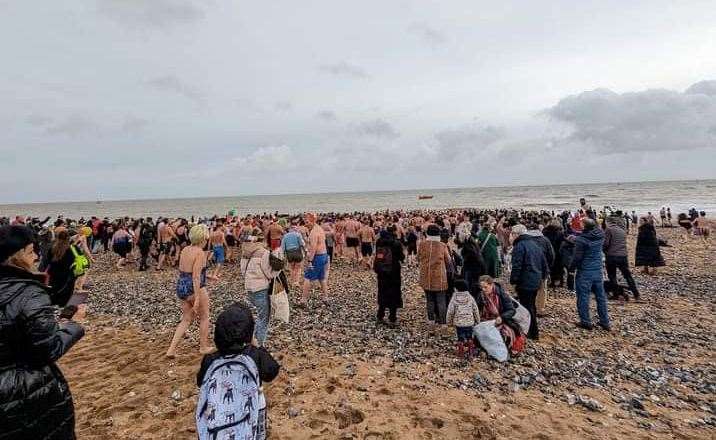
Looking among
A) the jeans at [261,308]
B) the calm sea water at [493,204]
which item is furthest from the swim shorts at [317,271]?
the calm sea water at [493,204]

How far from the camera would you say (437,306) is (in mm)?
7656

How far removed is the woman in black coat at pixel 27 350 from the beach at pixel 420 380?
2.21 m

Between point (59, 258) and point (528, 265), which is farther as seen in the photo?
point (528, 265)

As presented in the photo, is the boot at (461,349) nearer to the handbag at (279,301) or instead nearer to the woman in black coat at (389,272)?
the woman in black coat at (389,272)

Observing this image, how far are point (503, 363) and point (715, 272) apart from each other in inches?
505

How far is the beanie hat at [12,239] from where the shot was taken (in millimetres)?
2230

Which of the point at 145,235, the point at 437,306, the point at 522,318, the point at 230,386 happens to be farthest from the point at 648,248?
the point at 145,235

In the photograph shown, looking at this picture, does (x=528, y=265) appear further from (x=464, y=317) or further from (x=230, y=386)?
(x=230, y=386)

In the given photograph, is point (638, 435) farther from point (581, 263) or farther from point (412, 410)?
point (581, 263)

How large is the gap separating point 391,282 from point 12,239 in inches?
246

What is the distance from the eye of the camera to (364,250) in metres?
15.2

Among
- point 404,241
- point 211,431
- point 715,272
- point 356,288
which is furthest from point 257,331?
point 715,272

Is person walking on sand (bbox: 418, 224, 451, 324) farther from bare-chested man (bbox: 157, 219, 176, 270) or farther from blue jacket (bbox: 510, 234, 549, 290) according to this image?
bare-chested man (bbox: 157, 219, 176, 270)

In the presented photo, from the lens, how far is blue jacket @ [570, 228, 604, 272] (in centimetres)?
755
